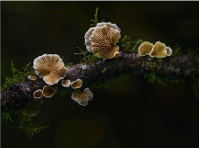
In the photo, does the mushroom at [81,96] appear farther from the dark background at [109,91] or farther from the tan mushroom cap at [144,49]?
the dark background at [109,91]

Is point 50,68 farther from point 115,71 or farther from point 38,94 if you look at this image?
point 115,71

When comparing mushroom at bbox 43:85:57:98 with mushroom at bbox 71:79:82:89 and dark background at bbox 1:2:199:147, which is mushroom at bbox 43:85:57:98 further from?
dark background at bbox 1:2:199:147

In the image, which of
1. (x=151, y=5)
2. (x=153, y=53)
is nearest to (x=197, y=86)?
(x=153, y=53)

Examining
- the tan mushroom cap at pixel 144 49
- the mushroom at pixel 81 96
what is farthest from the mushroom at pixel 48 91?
the tan mushroom cap at pixel 144 49

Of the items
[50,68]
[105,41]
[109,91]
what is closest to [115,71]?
[105,41]

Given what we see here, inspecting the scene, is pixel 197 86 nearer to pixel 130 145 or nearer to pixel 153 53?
pixel 153 53

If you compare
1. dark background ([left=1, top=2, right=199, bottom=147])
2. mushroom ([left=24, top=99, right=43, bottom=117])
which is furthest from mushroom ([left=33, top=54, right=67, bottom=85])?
dark background ([left=1, top=2, right=199, bottom=147])

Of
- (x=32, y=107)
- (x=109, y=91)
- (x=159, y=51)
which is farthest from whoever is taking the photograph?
(x=109, y=91)

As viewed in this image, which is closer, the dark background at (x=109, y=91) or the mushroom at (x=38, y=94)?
the mushroom at (x=38, y=94)
